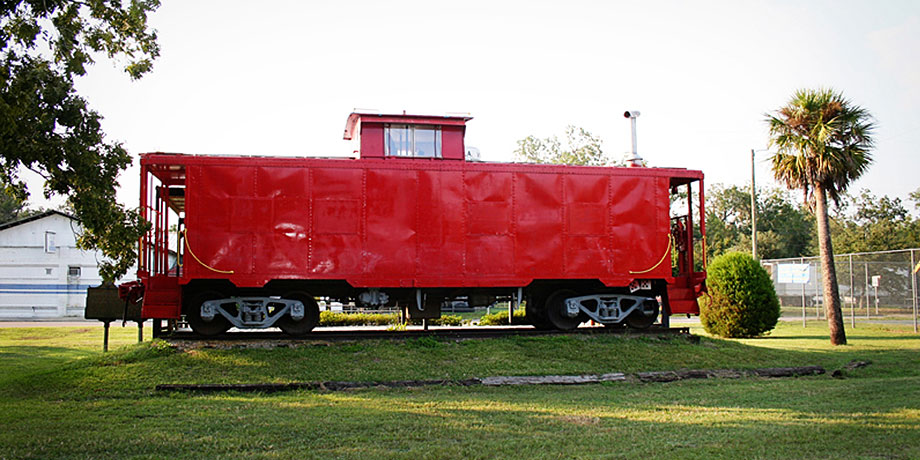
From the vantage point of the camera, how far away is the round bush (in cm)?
2116

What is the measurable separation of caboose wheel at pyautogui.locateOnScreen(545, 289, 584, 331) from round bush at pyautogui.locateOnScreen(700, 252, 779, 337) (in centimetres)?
819

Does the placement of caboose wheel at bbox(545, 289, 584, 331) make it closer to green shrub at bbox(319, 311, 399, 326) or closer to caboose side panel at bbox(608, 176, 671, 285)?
caboose side panel at bbox(608, 176, 671, 285)

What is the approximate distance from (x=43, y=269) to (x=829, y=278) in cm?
3990

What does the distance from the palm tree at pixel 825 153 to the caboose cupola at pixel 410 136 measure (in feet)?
37.5

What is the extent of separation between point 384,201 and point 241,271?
3.11 meters

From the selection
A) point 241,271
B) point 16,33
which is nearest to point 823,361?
point 241,271

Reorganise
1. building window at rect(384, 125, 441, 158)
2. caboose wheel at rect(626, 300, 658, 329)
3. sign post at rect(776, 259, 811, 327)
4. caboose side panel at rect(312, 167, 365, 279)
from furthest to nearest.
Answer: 1. sign post at rect(776, 259, 811, 327)
2. caboose wheel at rect(626, 300, 658, 329)
3. building window at rect(384, 125, 441, 158)
4. caboose side panel at rect(312, 167, 365, 279)

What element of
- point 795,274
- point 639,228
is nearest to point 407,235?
point 639,228

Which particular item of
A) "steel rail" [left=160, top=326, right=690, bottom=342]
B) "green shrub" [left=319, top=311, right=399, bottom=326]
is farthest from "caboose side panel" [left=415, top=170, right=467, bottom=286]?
→ "green shrub" [left=319, top=311, right=399, bottom=326]

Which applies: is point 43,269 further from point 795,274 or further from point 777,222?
point 777,222

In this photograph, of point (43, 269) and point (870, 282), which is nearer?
point (870, 282)

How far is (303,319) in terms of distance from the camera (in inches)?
559

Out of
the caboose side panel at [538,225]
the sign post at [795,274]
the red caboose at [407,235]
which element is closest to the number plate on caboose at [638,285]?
the red caboose at [407,235]

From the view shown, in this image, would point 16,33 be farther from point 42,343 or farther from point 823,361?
point 823,361
